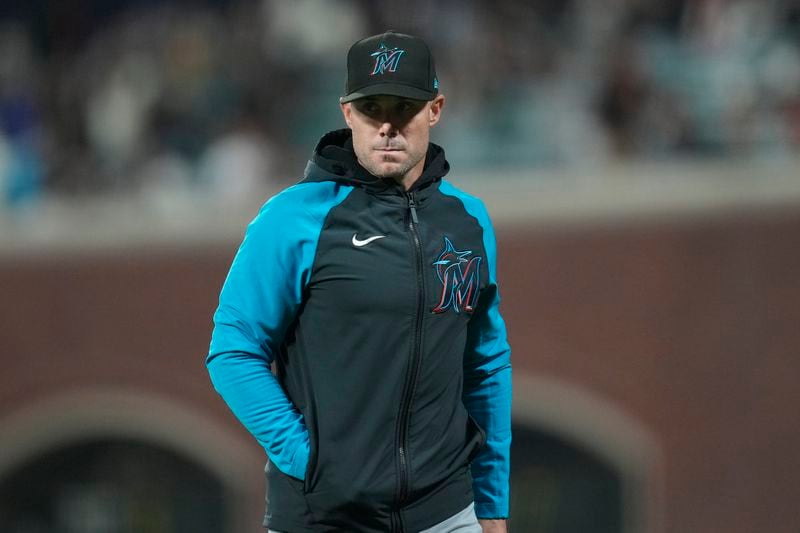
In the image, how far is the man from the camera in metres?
2.87

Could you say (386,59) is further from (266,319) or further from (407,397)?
(407,397)

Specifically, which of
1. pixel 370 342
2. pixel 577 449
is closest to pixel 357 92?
pixel 370 342

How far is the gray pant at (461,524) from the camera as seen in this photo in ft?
9.82

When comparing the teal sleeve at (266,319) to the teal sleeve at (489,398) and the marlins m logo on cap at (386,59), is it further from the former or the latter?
the teal sleeve at (489,398)

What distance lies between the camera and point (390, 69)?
2.90 m

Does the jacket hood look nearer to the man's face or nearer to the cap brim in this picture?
the man's face

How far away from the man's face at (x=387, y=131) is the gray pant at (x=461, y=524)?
769 millimetres

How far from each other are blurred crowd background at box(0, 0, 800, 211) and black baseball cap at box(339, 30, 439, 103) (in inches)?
254

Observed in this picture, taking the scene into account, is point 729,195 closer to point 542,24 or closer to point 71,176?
point 542,24

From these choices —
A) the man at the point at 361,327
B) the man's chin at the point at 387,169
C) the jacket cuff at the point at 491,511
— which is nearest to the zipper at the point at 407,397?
the man at the point at 361,327

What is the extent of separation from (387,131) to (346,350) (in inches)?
18.9

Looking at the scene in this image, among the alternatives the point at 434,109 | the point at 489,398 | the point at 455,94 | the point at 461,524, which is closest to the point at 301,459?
the point at 461,524

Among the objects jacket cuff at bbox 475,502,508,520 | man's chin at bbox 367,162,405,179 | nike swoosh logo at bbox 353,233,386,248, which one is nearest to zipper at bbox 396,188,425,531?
nike swoosh logo at bbox 353,233,386,248

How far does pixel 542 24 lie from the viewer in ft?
33.0
